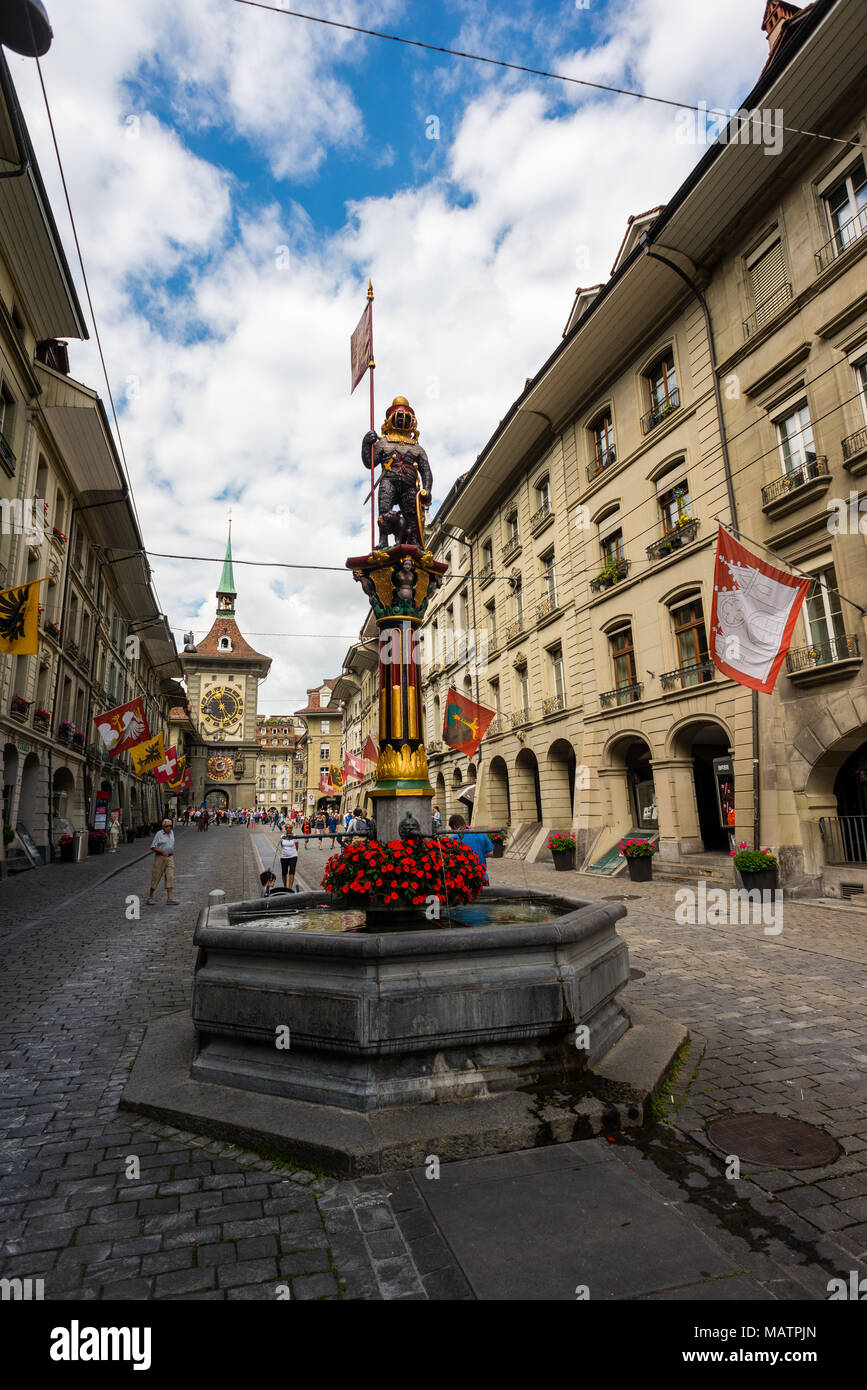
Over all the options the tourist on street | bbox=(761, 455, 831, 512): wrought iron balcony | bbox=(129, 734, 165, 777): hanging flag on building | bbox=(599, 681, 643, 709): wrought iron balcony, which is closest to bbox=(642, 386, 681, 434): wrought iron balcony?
bbox=(761, 455, 831, 512): wrought iron balcony

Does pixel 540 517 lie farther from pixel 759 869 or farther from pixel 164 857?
pixel 164 857

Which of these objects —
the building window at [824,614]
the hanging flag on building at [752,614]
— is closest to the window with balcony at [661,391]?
the building window at [824,614]

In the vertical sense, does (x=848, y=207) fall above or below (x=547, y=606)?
above

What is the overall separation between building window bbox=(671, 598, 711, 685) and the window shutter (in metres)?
7.27

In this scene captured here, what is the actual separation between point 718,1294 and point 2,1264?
2.97 meters

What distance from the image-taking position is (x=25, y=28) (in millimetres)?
8258

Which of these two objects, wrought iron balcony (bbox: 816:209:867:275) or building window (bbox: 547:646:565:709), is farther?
building window (bbox: 547:646:565:709)

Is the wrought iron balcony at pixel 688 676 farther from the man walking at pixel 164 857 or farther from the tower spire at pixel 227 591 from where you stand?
the tower spire at pixel 227 591

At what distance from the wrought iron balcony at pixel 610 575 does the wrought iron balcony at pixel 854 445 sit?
7.57 meters

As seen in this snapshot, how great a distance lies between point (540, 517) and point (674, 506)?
826cm

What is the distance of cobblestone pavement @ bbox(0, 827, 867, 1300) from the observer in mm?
2893

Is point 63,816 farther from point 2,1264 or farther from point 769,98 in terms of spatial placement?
point 769,98

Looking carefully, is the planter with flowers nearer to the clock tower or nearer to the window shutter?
the window shutter

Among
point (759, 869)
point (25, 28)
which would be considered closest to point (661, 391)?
point (759, 869)
